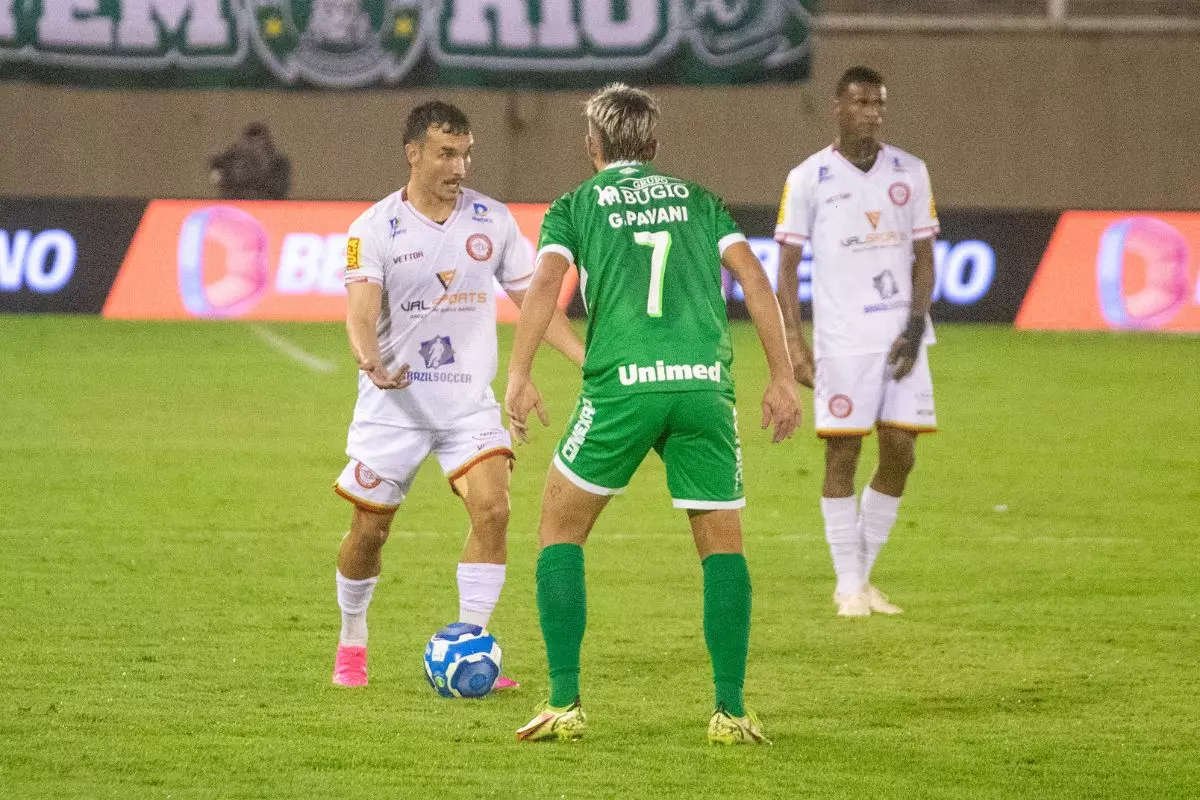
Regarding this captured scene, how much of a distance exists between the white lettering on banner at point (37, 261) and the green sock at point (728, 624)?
568 inches

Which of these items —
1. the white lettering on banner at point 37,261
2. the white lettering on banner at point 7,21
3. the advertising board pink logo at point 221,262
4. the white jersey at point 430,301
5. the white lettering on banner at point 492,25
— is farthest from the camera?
the white lettering on banner at point 492,25

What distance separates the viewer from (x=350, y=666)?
6.39m

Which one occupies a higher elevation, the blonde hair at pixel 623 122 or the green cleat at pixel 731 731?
the blonde hair at pixel 623 122

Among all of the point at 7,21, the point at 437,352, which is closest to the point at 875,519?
the point at 437,352

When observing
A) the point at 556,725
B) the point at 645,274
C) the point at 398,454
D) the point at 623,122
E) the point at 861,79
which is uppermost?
the point at 623,122

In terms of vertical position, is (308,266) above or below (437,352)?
below

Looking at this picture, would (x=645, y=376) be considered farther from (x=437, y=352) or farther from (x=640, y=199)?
(x=437, y=352)

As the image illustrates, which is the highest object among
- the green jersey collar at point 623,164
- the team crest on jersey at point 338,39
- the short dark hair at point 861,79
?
the green jersey collar at point 623,164

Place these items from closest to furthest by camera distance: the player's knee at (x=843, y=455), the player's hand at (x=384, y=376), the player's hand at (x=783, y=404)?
the player's hand at (x=783, y=404) < the player's hand at (x=384, y=376) < the player's knee at (x=843, y=455)

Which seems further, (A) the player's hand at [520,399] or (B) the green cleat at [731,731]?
(B) the green cleat at [731,731]

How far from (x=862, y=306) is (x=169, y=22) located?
17.6 metres

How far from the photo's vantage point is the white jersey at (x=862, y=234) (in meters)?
7.89

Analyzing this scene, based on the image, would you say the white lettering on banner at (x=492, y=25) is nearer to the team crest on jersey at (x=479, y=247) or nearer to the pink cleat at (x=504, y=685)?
the team crest on jersey at (x=479, y=247)

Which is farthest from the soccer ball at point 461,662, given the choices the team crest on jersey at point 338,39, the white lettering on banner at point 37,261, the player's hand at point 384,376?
the team crest on jersey at point 338,39
